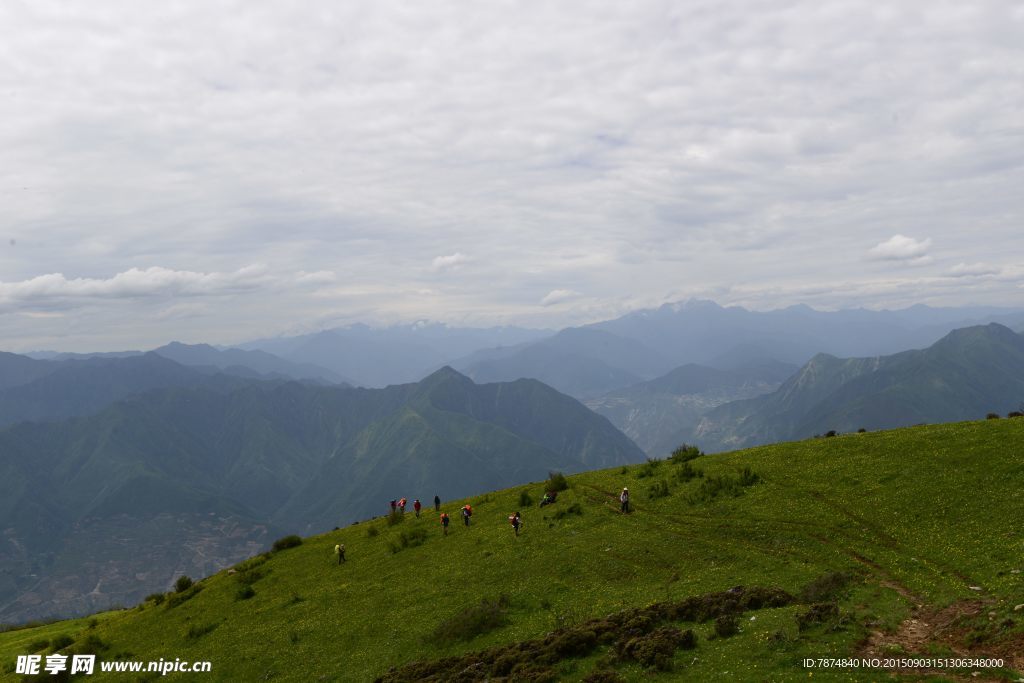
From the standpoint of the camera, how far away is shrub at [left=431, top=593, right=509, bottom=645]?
3406cm

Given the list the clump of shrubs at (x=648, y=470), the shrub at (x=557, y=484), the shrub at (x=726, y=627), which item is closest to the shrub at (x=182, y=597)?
the shrub at (x=557, y=484)

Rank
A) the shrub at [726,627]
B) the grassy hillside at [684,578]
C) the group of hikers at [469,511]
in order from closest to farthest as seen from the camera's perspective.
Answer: the grassy hillside at [684,578], the shrub at [726,627], the group of hikers at [469,511]

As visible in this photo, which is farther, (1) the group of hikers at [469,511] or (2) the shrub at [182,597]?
(2) the shrub at [182,597]

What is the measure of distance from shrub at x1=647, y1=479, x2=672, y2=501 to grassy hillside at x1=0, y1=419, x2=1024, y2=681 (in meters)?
0.17

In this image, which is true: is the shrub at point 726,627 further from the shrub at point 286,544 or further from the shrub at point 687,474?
the shrub at point 286,544

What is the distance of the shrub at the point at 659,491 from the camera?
50.1m

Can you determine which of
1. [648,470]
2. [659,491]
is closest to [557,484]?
[648,470]

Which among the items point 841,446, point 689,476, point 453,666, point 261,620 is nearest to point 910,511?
point 841,446

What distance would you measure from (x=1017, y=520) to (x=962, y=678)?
1820cm

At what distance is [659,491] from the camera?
5050 centimetres

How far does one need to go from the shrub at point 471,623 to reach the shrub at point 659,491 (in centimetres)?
1950

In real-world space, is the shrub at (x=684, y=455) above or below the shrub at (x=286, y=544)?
above

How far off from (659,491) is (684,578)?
15107mm

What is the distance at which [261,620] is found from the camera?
1781 inches
